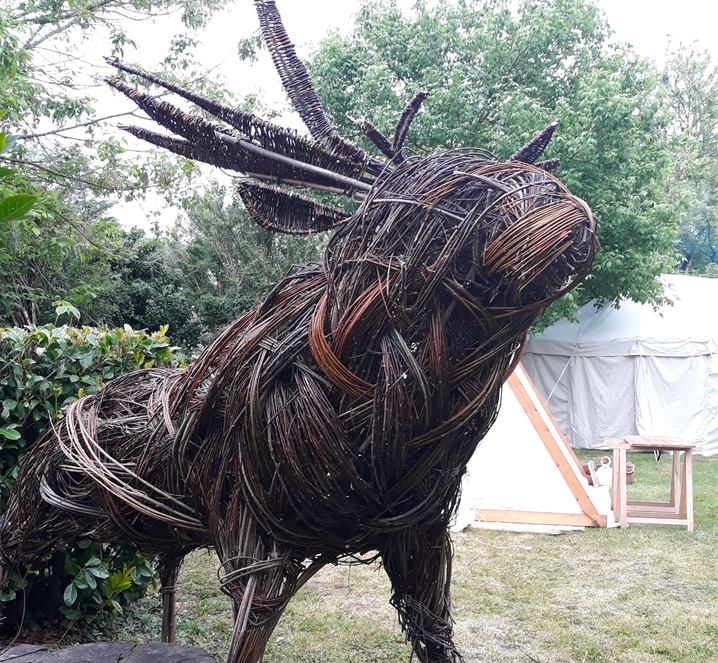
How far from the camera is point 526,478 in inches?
268

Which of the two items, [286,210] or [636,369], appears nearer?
[286,210]

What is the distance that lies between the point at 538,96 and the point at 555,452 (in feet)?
21.9

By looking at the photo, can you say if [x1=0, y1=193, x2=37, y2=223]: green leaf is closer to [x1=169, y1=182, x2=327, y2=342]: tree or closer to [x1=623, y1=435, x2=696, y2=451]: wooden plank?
[x1=623, y1=435, x2=696, y2=451]: wooden plank

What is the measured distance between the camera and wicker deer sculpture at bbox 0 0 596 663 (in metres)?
1.58

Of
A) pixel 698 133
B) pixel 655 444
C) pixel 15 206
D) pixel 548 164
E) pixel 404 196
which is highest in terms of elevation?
pixel 698 133

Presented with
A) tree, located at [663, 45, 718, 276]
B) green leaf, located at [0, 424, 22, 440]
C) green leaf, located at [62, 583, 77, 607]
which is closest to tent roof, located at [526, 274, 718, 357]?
tree, located at [663, 45, 718, 276]

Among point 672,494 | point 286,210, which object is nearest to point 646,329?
point 672,494

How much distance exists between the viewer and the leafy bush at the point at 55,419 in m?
3.51

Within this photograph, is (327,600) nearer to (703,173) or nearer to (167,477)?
(167,477)

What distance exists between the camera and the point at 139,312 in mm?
12492

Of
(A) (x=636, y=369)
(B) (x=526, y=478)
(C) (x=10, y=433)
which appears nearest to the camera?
(C) (x=10, y=433)

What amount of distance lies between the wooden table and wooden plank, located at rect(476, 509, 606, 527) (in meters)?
0.33

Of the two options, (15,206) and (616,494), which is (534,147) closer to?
(15,206)

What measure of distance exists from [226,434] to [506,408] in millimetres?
5501
